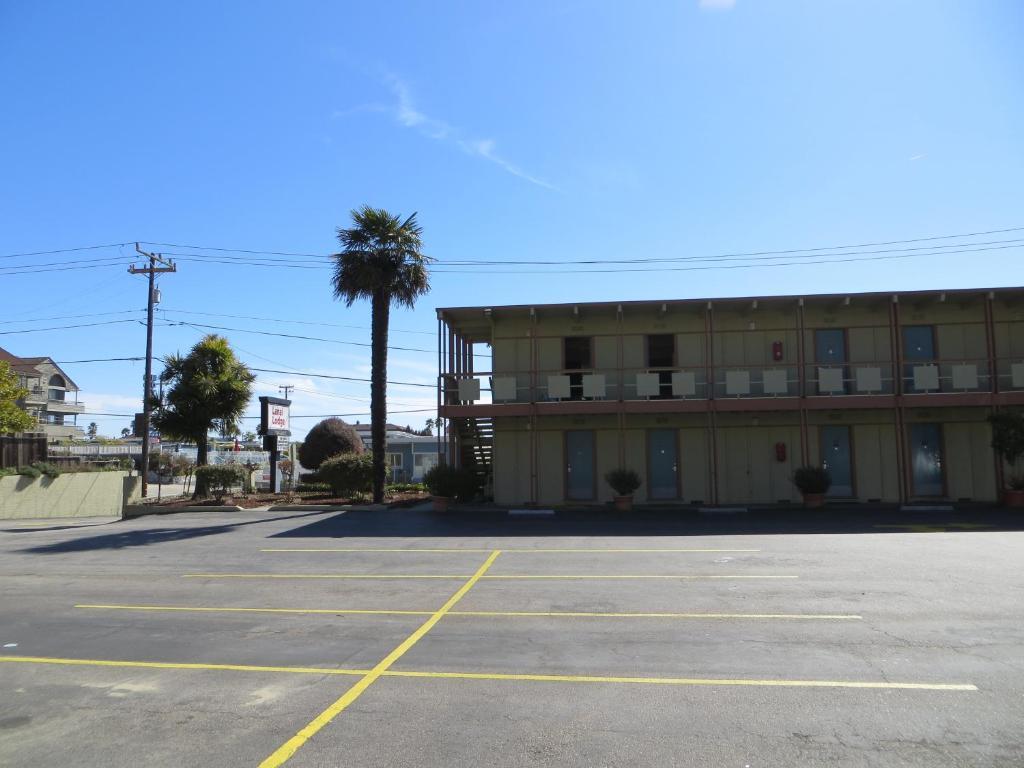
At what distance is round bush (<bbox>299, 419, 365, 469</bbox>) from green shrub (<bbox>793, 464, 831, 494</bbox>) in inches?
807

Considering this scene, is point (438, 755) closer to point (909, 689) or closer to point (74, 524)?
point (909, 689)

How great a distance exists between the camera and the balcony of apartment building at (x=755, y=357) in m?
21.0

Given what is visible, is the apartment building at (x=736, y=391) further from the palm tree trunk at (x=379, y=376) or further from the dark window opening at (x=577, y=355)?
the palm tree trunk at (x=379, y=376)

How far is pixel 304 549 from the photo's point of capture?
14.6 metres

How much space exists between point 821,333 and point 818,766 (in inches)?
804

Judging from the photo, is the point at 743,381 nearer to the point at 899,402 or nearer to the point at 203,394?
the point at 899,402

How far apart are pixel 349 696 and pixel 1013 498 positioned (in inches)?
822

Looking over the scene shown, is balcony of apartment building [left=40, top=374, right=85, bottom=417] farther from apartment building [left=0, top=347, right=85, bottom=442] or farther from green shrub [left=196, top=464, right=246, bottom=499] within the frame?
green shrub [left=196, top=464, right=246, bottom=499]

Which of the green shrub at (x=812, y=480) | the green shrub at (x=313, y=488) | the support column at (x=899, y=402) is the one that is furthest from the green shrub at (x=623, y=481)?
the green shrub at (x=313, y=488)

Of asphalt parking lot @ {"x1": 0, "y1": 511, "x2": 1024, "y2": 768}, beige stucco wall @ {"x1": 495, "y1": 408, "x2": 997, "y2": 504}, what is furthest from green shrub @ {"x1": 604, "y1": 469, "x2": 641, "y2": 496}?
asphalt parking lot @ {"x1": 0, "y1": 511, "x2": 1024, "y2": 768}

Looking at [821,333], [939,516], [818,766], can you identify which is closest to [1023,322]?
[821,333]

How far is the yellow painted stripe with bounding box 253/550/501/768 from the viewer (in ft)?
15.2

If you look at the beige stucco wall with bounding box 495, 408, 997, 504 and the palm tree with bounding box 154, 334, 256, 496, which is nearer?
the beige stucco wall with bounding box 495, 408, 997, 504

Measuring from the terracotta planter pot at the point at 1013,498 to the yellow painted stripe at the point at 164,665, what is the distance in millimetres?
20397
